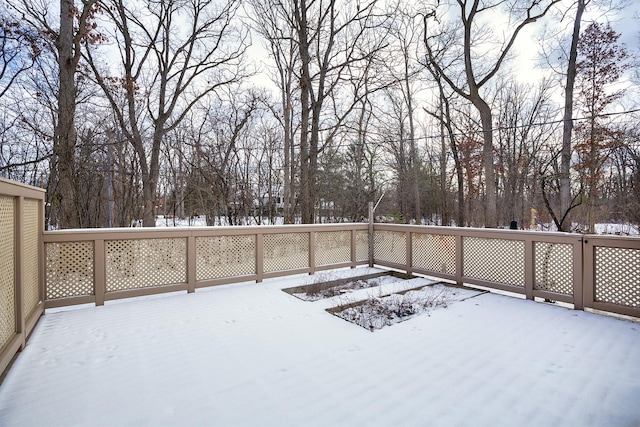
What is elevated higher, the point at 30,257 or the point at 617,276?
the point at 30,257

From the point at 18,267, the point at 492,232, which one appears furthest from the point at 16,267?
the point at 492,232

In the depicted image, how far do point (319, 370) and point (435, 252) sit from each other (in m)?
3.58

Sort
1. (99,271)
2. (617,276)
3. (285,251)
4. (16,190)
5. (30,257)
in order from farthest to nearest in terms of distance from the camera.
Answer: (285,251) → (99,271) → (617,276) → (30,257) → (16,190)

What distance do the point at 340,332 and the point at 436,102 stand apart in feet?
43.1

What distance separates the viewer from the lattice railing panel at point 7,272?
2383 mm

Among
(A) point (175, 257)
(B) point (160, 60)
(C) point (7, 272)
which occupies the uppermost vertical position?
(B) point (160, 60)

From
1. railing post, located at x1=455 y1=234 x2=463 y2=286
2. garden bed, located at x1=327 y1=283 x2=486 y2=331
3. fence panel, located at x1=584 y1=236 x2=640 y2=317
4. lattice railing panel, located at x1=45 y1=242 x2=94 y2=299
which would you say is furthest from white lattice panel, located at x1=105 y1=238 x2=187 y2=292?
fence panel, located at x1=584 y1=236 x2=640 y2=317

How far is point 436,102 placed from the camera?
13820 mm

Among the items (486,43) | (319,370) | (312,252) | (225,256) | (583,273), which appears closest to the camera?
(319,370)

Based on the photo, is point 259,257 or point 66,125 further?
point 66,125

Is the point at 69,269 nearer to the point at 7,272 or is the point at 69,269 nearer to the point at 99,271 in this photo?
the point at 99,271

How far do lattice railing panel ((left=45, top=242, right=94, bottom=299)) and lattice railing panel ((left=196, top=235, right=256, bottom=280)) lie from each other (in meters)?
1.29

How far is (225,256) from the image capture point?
4879 millimetres

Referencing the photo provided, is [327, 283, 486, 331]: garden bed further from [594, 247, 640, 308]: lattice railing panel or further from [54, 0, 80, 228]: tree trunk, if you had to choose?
[54, 0, 80, 228]: tree trunk
